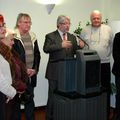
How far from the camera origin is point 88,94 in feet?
10.2

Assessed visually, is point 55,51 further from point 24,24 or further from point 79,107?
point 79,107

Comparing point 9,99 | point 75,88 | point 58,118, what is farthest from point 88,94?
point 9,99

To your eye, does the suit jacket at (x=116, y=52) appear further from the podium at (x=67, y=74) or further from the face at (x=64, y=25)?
the podium at (x=67, y=74)

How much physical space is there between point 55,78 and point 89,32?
30.9 inches

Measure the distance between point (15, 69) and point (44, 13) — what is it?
2.09m

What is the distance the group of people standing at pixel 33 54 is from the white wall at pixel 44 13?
0.74 metres

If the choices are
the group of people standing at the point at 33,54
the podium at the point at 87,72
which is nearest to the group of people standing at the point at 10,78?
the group of people standing at the point at 33,54

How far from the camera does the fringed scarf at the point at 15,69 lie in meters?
2.60

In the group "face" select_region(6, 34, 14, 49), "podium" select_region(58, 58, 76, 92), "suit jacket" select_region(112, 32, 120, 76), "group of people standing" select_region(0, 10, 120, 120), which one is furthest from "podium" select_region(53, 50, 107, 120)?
"suit jacket" select_region(112, 32, 120, 76)

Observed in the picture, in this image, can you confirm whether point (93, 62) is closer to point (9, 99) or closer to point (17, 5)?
point (9, 99)

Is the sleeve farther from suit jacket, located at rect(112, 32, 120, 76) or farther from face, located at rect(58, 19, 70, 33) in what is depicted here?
suit jacket, located at rect(112, 32, 120, 76)

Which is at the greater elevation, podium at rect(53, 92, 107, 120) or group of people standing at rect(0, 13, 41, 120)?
group of people standing at rect(0, 13, 41, 120)

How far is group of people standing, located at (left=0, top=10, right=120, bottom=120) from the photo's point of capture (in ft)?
8.66

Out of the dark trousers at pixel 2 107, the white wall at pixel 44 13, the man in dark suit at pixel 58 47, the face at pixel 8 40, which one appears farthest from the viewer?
the white wall at pixel 44 13
